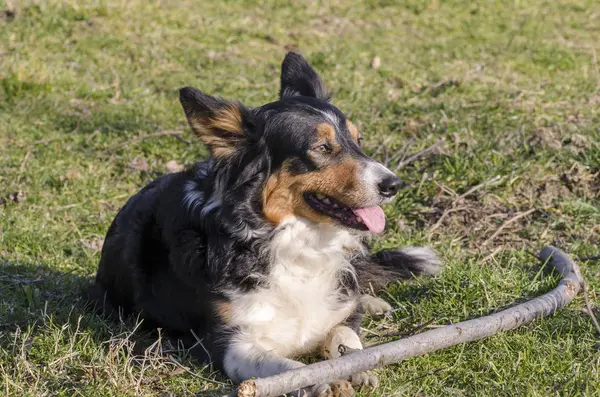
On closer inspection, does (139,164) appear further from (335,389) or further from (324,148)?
(335,389)

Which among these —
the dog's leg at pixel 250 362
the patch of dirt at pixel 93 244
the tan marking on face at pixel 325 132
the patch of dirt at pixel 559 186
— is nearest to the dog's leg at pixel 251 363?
the dog's leg at pixel 250 362

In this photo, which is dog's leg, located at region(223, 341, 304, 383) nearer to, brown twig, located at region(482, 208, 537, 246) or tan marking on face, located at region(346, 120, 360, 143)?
tan marking on face, located at region(346, 120, 360, 143)

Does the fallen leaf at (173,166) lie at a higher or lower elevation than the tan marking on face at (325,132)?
lower

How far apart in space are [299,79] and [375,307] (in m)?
1.42

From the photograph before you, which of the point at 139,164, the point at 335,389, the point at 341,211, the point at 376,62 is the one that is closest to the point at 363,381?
the point at 335,389

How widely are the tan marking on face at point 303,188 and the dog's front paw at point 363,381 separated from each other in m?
0.87

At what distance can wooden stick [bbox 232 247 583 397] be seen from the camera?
3.26 meters

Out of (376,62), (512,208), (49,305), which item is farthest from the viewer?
(376,62)

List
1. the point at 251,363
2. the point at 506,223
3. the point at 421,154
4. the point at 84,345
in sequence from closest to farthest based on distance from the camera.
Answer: the point at 251,363, the point at 84,345, the point at 506,223, the point at 421,154

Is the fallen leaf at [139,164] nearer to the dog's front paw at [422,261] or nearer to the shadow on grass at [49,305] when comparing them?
the shadow on grass at [49,305]

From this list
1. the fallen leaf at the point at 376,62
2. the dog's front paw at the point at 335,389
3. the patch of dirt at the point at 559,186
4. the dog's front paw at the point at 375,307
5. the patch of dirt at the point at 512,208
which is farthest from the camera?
the fallen leaf at the point at 376,62

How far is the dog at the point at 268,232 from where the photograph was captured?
4109 mm

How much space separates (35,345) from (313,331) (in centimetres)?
143

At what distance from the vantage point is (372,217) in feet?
13.9
